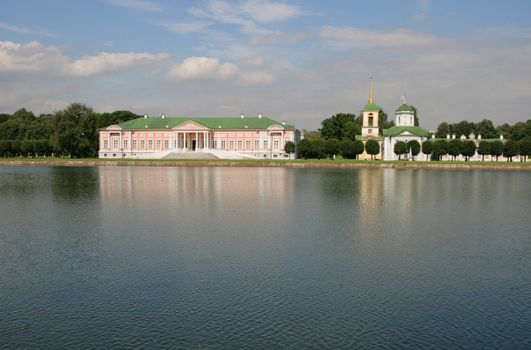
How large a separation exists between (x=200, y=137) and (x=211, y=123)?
8.97 ft

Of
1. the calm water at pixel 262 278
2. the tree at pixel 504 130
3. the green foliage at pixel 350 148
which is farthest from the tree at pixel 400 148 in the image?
the calm water at pixel 262 278

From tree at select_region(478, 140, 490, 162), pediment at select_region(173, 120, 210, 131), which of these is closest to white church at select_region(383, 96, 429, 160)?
tree at select_region(478, 140, 490, 162)

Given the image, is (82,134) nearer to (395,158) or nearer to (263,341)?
(395,158)

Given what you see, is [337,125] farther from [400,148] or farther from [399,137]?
[400,148]

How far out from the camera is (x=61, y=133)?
223 feet

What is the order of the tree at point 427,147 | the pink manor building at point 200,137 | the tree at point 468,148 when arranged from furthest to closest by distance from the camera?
1. the pink manor building at point 200,137
2. the tree at point 427,147
3. the tree at point 468,148

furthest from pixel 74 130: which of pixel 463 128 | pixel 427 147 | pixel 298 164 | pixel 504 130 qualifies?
pixel 504 130

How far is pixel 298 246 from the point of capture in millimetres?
14773

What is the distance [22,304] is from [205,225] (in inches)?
Result: 349

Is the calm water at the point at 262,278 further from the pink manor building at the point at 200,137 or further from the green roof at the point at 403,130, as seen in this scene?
the pink manor building at the point at 200,137

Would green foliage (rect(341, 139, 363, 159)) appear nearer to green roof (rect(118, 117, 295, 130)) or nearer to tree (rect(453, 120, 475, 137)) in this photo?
green roof (rect(118, 117, 295, 130))

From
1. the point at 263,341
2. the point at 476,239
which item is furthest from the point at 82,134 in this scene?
the point at 263,341

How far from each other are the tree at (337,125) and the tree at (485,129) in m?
22.3

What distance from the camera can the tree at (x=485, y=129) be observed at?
3770 inches
